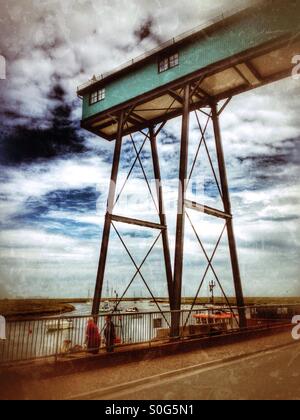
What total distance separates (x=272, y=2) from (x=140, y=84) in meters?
5.76

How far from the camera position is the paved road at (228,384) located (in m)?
5.56

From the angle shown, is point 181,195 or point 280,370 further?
point 181,195

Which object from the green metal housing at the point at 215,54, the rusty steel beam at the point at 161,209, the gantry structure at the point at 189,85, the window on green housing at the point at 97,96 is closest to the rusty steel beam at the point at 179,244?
the gantry structure at the point at 189,85

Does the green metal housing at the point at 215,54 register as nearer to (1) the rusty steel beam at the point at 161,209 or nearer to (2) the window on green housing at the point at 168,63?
(2) the window on green housing at the point at 168,63

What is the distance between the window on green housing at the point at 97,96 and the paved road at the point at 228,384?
41.4 feet

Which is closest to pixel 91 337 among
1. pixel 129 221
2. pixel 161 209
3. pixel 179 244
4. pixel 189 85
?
pixel 179 244

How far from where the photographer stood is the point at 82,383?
636 cm

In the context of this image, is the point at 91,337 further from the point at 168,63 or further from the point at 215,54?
the point at 168,63

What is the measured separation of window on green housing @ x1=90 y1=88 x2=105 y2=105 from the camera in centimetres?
1566

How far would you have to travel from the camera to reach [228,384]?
625 cm

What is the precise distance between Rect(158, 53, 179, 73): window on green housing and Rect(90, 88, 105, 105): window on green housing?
336 cm
